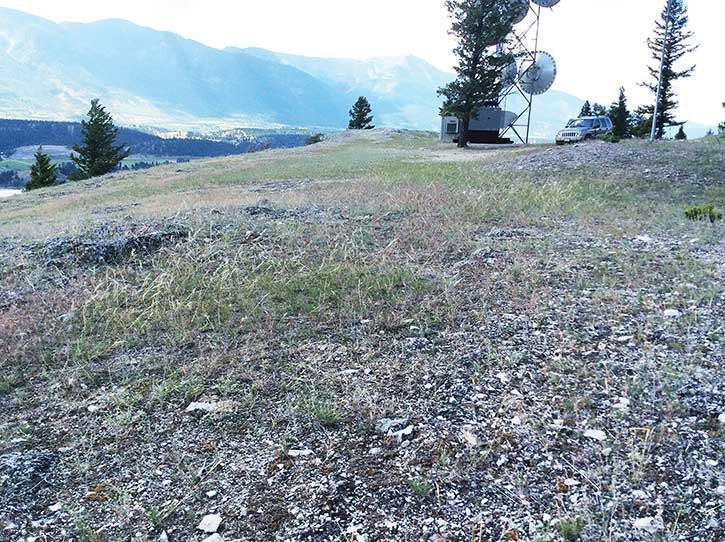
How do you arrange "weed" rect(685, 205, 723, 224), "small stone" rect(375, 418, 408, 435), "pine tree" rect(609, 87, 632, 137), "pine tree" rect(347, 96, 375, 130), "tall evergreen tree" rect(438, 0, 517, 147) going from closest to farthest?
1. "small stone" rect(375, 418, 408, 435)
2. "weed" rect(685, 205, 723, 224)
3. "tall evergreen tree" rect(438, 0, 517, 147)
4. "pine tree" rect(609, 87, 632, 137)
5. "pine tree" rect(347, 96, 375, 130)

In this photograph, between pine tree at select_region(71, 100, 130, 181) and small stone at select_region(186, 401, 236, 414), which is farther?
pine tree at select_region(71, 100, 130, 181)

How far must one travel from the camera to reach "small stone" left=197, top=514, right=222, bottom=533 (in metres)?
3.45

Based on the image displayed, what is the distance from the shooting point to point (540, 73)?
1729 inches

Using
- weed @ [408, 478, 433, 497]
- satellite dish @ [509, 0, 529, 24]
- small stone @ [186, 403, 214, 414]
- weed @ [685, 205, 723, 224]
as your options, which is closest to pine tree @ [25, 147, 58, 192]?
→ satellite dish @ [509, 0, 529, 24]

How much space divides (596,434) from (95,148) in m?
75.4

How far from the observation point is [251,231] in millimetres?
10992

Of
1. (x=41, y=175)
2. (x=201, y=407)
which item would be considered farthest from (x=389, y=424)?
(x=41, y=175)

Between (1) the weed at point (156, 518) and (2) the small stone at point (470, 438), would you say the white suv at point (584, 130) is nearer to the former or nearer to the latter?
(2) the small stone at point (470, 438)

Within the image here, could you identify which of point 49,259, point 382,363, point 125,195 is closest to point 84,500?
point 382,363

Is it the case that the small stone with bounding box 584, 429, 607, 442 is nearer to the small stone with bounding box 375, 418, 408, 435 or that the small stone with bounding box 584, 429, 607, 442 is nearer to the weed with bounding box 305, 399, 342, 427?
the small stone with bounding box 375, 418, 408, 435

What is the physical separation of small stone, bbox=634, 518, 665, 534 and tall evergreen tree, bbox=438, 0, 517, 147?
3795cm

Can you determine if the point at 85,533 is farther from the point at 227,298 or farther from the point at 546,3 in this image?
the point at 546,3

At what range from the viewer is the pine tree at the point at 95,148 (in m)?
65.6

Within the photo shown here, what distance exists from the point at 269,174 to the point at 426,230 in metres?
19.2
